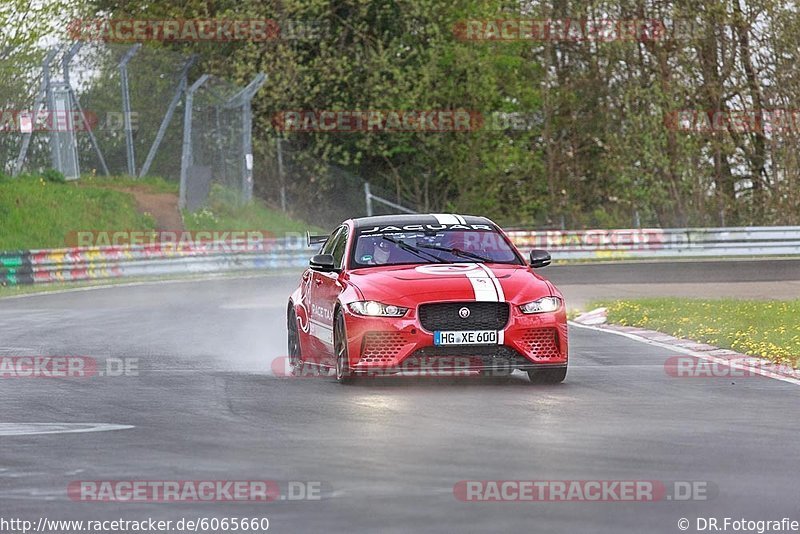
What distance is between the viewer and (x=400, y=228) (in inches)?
592

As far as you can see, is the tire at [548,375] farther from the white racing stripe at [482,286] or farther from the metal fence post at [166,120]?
the metal fence post at [166,120]

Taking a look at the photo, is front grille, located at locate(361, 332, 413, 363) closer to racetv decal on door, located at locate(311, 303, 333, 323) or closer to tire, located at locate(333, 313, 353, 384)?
tire, located at locate(333, 313, 353, 384)

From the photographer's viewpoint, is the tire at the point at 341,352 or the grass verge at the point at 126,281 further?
the grass verge at the point at 126,281

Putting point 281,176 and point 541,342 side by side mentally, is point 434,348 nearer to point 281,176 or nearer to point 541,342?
point 541,342

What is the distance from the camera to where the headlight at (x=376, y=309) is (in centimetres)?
1334

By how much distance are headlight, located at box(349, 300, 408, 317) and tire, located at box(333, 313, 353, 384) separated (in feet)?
0.72

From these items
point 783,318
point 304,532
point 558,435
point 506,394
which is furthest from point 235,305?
point 304,532

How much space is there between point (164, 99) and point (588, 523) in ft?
115

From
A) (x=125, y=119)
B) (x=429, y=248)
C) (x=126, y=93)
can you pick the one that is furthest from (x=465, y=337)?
(x=125, y=119)

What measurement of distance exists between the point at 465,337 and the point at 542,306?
745 millimetres

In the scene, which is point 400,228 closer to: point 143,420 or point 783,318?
point 143,420

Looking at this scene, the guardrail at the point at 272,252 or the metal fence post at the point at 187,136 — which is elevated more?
the metal fence post at the point at 187,136

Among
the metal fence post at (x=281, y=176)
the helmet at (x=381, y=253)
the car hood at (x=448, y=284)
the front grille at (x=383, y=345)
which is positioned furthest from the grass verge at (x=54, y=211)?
the front grille at (x=383, y=345)

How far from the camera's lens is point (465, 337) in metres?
13.3
